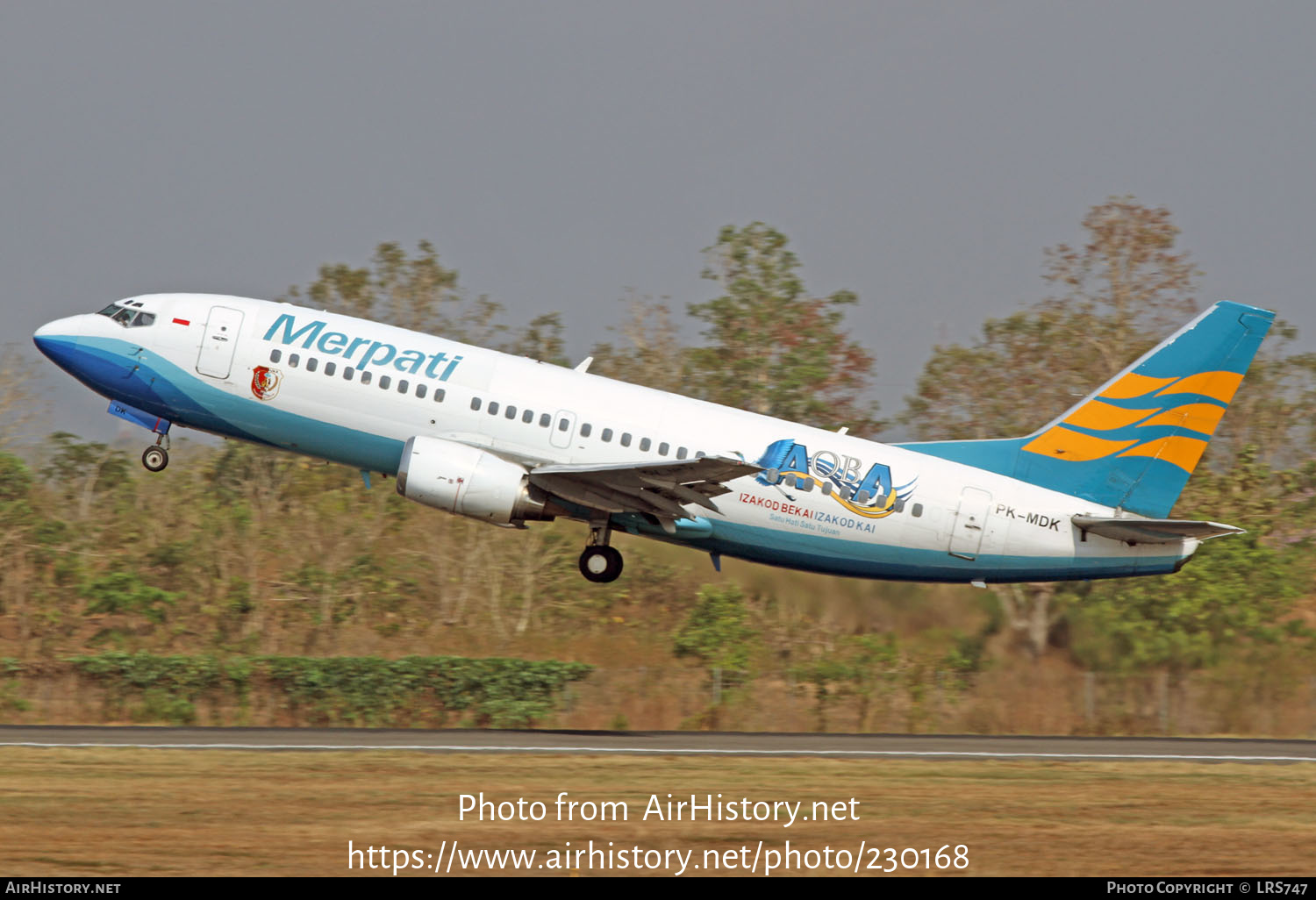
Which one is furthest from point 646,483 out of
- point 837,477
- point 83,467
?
point 83,467

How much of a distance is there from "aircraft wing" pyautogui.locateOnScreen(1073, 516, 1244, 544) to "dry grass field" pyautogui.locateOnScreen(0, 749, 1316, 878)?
16.0 ft

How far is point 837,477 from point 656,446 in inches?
156

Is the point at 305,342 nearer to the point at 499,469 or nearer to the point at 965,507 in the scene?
the point at 499,469

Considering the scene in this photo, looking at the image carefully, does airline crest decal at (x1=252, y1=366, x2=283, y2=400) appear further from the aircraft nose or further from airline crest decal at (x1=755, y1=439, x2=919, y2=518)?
airline crest decal at (x1=755, y1=439, x2=919, y2=518)

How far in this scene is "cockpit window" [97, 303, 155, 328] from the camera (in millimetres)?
30367

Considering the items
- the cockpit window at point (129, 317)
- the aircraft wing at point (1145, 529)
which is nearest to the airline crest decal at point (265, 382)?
the cockpit window at point (129, 317)

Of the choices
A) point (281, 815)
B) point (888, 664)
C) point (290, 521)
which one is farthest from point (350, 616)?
point (281, 815)

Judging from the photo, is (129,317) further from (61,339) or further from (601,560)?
(601,560)

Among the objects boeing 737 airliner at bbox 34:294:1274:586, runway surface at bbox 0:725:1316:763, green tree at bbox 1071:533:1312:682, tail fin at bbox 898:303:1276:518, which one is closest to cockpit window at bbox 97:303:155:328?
boeing 737 airliner at bbox 34:294:1274:586

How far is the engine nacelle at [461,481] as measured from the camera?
93.1ft

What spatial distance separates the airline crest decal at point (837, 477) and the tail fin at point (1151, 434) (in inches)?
65.2

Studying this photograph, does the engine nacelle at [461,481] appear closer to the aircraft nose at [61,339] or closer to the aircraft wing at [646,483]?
the aircraft wing at [646,483]

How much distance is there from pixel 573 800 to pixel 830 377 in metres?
34.2

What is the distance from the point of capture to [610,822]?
2058 centimetres
